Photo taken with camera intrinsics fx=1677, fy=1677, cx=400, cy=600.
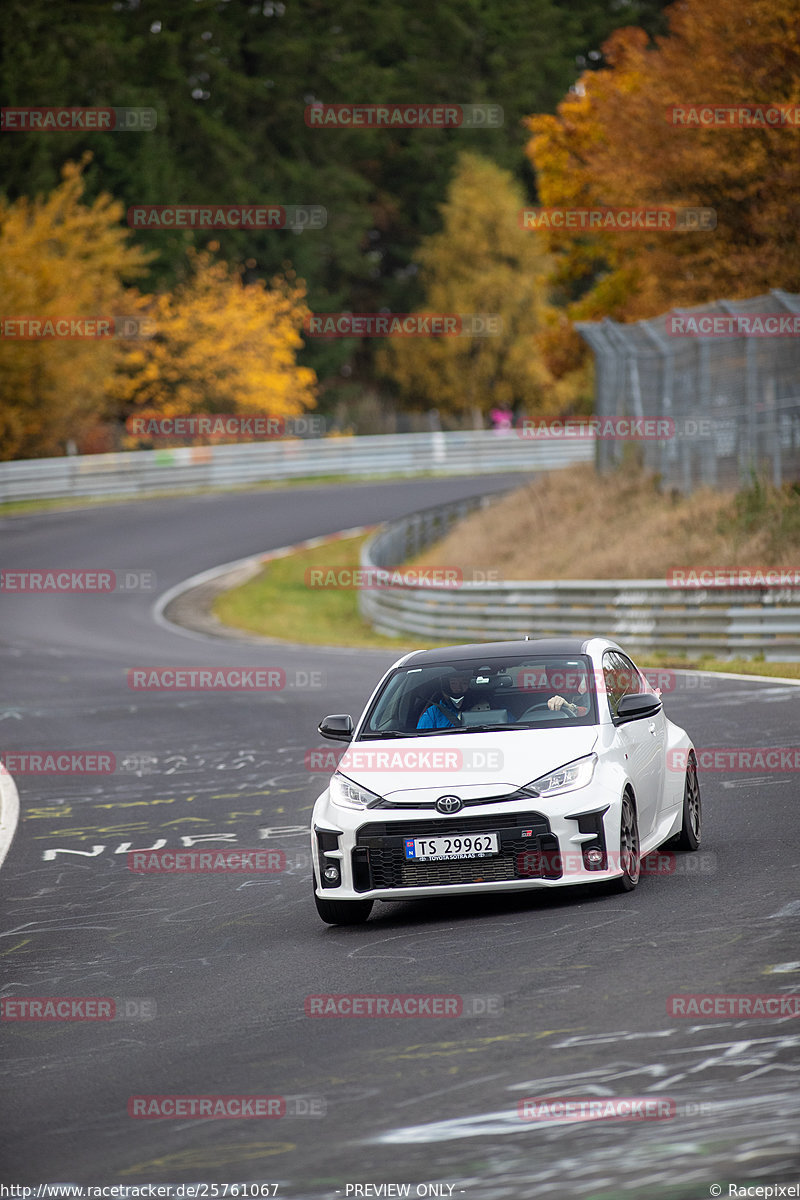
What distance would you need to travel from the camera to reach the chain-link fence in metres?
25.6

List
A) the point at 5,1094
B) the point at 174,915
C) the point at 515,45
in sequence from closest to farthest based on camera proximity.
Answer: the point at 5,1094, the point at 174,915, the point at 515,45

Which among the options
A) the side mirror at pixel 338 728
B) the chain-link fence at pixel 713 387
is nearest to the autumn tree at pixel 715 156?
the chain-link fence at pixel 713 387

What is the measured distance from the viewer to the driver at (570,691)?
9.72 metres

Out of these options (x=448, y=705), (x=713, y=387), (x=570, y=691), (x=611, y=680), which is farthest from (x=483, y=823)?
(x=713, y=387)

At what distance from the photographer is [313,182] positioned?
76.6 m

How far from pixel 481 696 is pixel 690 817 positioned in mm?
1636

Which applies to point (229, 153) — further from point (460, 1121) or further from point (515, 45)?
point (460, 1121)

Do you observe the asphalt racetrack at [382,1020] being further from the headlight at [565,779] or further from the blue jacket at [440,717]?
the blue jacket at [440,717]

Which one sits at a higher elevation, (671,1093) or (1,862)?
(671,1093)

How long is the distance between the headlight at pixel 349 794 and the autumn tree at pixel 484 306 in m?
66.9

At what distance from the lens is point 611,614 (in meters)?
24.0

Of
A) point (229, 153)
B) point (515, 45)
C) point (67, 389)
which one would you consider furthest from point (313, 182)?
point (67, 389)

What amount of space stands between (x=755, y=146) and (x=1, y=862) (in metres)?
22.0

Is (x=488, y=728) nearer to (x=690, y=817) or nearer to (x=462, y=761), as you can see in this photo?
(x=462, y=761)
